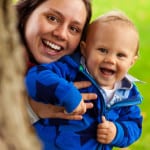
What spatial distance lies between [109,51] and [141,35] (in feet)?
7.25

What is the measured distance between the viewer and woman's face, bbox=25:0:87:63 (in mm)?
1823

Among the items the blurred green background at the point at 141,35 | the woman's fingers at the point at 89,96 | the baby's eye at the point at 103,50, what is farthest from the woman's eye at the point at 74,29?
the blurred green background at the point at 141,35

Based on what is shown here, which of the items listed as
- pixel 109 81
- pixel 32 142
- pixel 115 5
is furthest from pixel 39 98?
pixel 115 5

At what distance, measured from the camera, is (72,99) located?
1692 millimetres

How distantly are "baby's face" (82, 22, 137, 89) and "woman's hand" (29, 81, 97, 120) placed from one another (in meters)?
0.06

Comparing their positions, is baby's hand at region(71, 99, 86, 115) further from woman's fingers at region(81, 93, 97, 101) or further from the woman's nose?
the woman's nose

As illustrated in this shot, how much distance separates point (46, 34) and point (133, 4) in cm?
270

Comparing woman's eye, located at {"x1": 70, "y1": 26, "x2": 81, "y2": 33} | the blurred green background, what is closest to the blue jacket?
woman's eye, located at {"x1": 70, "y1": 26, "x2": 81, "y2": 33}

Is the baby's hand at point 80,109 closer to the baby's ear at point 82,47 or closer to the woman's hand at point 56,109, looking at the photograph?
the woman's hand at point 56,109

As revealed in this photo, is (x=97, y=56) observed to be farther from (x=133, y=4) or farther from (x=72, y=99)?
(x=133, y=4)

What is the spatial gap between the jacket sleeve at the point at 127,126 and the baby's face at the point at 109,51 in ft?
0.39

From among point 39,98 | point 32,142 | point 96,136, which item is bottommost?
point 96,136

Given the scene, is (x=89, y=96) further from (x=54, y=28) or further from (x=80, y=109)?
(x=54, y=28)

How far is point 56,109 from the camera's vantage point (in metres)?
1.82
